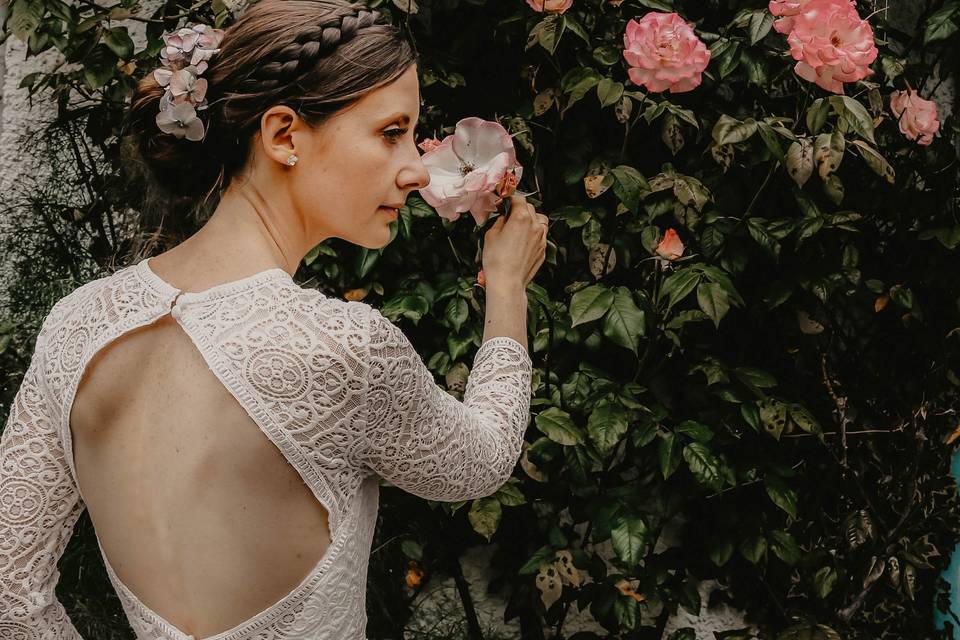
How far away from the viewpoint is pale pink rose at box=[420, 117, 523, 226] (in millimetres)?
1380

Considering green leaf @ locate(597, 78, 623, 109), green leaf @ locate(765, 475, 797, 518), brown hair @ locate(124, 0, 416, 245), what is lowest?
green leaf @ locate(765, 475, 797, 518)

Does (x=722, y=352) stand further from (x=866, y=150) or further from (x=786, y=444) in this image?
(x=866, y=150)

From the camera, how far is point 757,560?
232cm

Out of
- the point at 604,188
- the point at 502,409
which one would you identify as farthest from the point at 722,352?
the point at 502,409

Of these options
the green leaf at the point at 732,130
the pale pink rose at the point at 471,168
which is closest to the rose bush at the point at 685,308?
the green leaf at the point at 732,130

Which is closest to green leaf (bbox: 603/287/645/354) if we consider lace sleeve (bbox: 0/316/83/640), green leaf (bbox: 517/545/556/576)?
green leaf (bbox: 517/545/556/576)

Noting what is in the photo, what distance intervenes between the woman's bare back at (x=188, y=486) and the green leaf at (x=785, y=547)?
1497 mm

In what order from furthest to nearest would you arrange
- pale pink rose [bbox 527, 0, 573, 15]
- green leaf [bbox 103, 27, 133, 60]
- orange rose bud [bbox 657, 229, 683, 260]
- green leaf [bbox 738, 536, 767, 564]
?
1. green leaf [bbox 103, 27, 133, 60]
2. green leaf [bbox 738, 536, 767, 564]
3. pale pink rose [bbox 527, 0, 573, 15]
4. orange rose bud [bbox 657, 229, 683, 260]

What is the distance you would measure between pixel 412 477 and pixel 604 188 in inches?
47.0

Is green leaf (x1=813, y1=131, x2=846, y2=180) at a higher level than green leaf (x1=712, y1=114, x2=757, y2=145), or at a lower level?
lower

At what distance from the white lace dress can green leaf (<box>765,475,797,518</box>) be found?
1.18m

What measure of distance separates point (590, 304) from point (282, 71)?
110 cm

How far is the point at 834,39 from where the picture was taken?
6.35 ft

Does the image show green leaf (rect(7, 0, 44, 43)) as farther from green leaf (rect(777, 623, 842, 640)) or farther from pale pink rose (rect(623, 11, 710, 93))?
green leaf (rect(777, 623, 842, 640))
